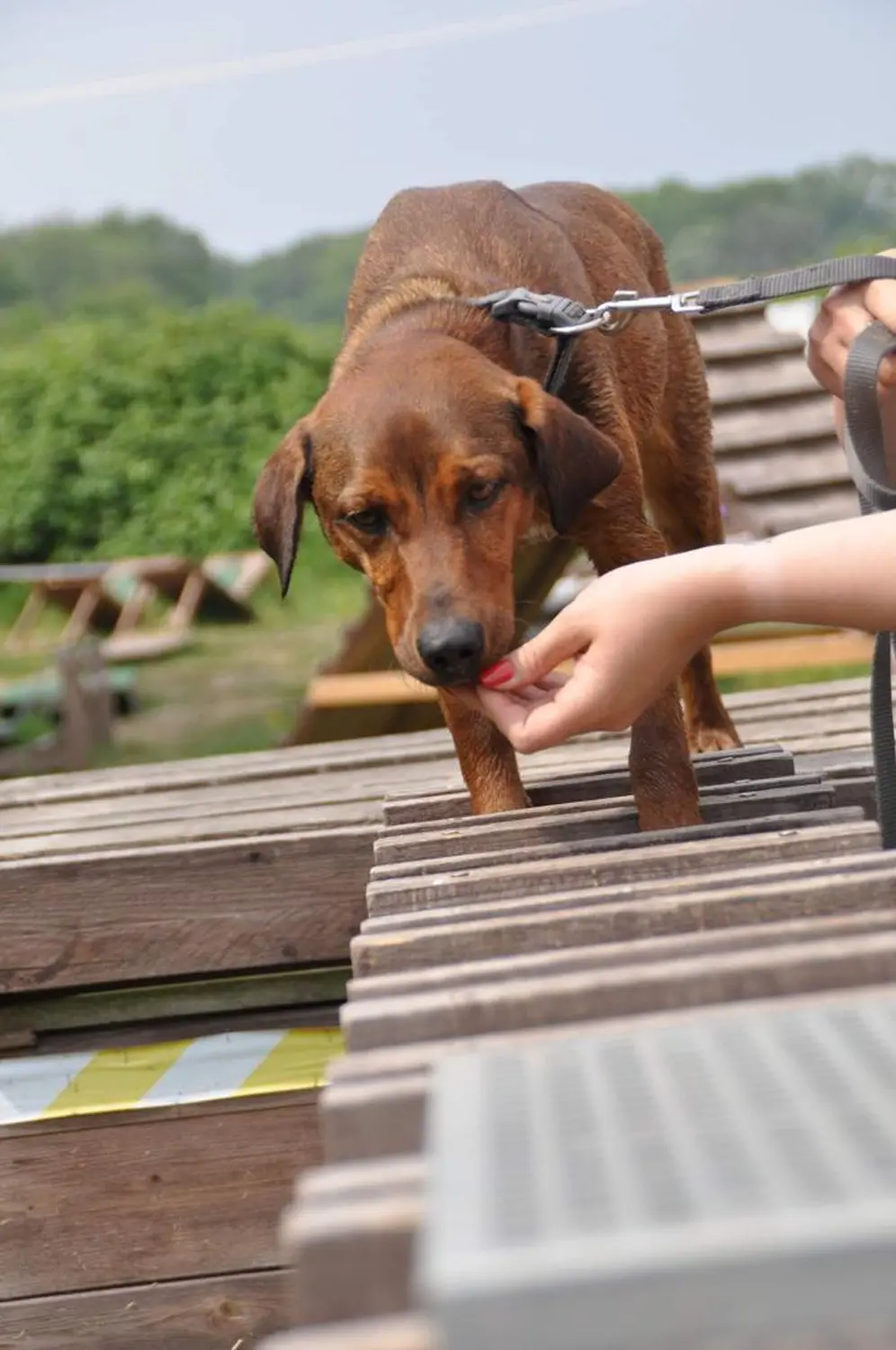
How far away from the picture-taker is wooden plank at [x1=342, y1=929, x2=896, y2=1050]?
141cm

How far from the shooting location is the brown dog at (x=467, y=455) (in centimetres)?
252

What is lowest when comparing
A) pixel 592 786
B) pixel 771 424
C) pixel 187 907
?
pixel 771 424

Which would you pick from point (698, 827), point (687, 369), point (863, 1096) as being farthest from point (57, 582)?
point (863, 1096)

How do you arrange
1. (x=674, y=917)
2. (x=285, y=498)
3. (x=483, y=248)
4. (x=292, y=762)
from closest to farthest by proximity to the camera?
1. (x=674, y=917)
2. (x=285, y=498)
3. (x=483, y=248)
4. (x=292, y=762)

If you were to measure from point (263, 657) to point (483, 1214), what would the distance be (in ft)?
40.7

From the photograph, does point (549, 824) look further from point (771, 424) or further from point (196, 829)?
point (771, 424)

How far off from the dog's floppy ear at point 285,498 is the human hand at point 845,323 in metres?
0.93

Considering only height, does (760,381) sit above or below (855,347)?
below

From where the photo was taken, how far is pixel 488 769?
268cm

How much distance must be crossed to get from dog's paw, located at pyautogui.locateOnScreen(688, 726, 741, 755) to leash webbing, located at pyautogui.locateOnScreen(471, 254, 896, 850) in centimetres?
101

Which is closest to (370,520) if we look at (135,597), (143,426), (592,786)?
(592,786)

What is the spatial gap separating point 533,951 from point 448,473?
111cm

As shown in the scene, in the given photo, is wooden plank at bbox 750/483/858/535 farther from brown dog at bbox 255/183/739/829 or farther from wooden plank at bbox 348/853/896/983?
wooden plank at bbox 348/853/896/983

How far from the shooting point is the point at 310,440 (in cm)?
291
